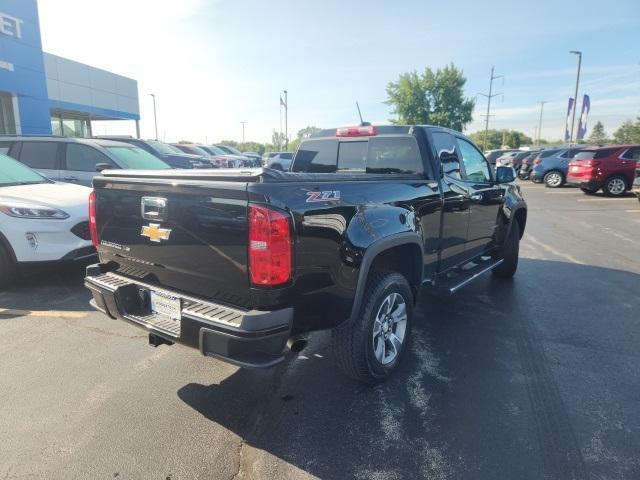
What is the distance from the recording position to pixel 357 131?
13.7ft

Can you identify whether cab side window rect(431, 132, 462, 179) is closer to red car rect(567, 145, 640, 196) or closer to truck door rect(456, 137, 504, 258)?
truck door rect(456, 137, 504, 258)

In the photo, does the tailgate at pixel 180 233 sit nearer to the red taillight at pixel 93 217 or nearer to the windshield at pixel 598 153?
the red taillight at pixel 93 217

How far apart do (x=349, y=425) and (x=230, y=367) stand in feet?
3.90

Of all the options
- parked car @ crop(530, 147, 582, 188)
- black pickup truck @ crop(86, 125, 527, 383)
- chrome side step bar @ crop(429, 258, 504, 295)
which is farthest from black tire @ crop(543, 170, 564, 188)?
black pickup truck @ crop(86, 125, 527, 383)

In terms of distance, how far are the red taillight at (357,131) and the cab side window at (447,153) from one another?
57 centimetres

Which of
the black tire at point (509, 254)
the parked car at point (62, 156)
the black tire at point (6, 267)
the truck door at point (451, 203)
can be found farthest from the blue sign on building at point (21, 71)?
the black tire at point (509, 254)

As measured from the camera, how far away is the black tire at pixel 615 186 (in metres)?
15.1

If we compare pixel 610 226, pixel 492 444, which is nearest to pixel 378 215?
pixel 492 444

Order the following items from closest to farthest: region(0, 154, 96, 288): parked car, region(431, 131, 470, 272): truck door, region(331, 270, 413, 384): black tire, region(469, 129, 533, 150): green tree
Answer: region(331, 270, 413, 384): black tire
region(431, 131, 470, 272): truck door
region(0, 154, 96, 288): parked car
region(469, 129, 533, 150): green tree

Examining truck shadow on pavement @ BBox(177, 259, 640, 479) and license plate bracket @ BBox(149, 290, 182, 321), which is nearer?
truck shadow on pavement @ BBox(177, 259, 640, 479)

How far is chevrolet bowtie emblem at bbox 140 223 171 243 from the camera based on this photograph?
2.73 metres

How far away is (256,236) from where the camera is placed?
7.57 feet

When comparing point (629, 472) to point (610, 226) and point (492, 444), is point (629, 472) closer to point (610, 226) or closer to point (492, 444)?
point (492, 444)

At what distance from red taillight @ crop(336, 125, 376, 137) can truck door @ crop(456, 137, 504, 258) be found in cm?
104
